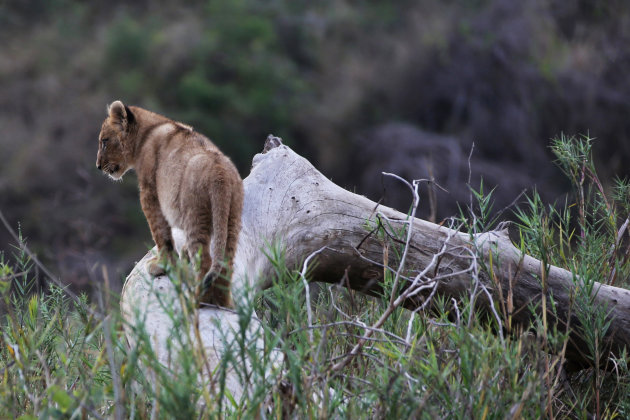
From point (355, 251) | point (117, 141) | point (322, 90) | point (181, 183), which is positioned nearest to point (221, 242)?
point (181, 183)

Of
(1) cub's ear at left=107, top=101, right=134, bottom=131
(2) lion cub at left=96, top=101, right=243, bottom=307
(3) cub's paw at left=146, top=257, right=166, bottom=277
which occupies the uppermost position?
(1) cub's ear at left=107, top=101, right=134, bottom=131

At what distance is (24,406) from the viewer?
3309 millimetres

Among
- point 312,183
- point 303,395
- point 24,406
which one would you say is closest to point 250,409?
point 303,395

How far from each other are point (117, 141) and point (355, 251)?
172 centimetres

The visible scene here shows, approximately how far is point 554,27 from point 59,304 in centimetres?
1689

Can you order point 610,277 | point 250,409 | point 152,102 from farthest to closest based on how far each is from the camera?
1. point 152,102
2. point 610,277
3. point 250,409

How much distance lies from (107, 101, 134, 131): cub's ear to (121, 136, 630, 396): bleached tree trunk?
851mm

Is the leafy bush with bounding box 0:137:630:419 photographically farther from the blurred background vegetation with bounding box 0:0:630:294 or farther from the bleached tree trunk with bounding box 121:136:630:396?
the blurred background vegetation with bounding box 0:0:630:294

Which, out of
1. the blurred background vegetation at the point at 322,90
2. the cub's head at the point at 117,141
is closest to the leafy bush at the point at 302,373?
the cub's head at the point at 117,141

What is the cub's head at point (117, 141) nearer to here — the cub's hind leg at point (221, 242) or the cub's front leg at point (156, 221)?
the cub's front leg at point (156, 221)

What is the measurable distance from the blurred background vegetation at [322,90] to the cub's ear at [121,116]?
852cm

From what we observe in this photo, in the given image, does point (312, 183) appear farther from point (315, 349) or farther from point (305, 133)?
point (305, 133)

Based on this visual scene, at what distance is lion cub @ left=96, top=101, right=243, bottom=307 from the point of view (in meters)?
3.91

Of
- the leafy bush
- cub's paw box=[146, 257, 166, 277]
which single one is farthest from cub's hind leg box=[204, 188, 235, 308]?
the leafy bush
